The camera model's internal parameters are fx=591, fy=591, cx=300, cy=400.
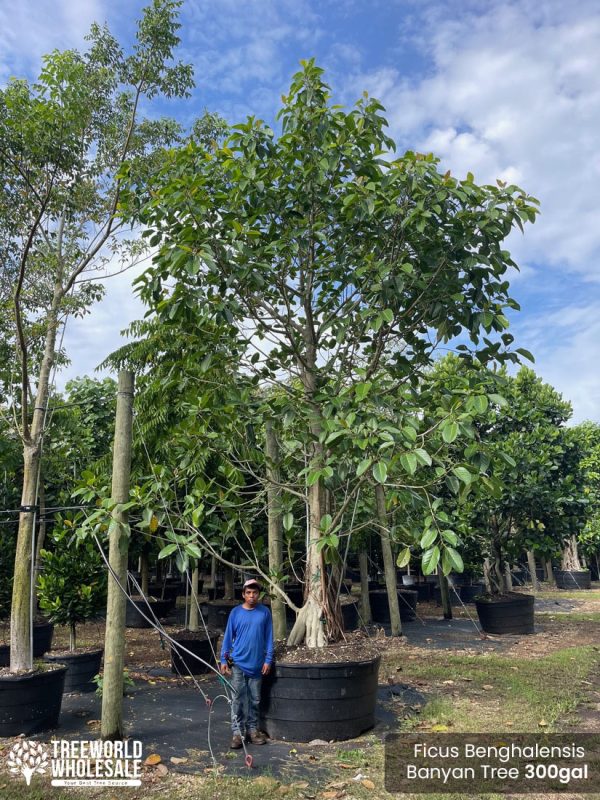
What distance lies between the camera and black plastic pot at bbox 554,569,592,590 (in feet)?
71.6

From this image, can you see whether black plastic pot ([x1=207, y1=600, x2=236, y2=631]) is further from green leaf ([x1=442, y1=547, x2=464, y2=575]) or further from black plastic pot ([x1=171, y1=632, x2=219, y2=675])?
green leaf ([x1=442, y1=547, x2=464, y2=575])

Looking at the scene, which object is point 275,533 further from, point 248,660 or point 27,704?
point 27,704

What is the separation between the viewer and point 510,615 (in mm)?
9977

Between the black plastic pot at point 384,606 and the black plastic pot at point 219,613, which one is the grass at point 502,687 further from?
the black plastic pot at point 219,613

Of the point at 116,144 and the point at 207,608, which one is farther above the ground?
the point at 116,144

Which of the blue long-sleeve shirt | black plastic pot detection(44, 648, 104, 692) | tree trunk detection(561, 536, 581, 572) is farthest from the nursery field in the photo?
tree trunk detection(561, 536, 581, 572)

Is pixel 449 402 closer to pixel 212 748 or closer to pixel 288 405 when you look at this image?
pixel 288 405

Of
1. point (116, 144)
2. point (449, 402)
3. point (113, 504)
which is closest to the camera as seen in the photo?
point (449, 402)

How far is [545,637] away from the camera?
9.65m

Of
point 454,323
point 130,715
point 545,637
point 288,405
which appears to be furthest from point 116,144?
point 545,637

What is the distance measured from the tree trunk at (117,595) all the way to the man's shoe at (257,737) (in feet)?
3.19

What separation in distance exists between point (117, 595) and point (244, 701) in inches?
50.8

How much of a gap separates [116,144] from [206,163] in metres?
2.61

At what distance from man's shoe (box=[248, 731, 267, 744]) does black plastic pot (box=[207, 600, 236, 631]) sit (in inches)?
273
